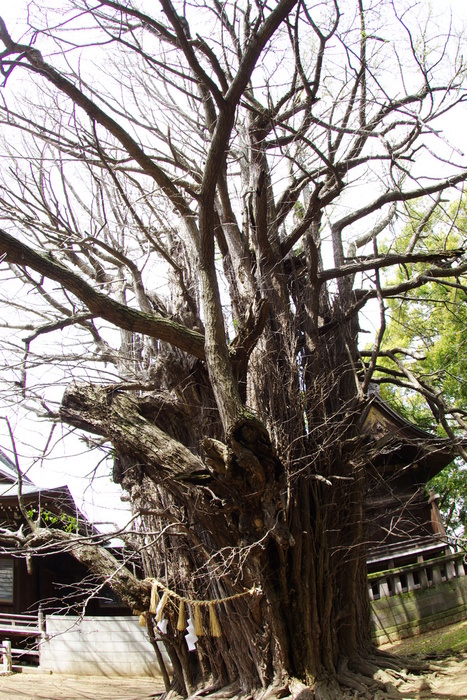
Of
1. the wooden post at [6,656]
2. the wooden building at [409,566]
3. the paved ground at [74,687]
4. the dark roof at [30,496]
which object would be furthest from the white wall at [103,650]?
the wooden building at [409,566]

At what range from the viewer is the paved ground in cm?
761

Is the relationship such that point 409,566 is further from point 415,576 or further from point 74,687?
point 74,687

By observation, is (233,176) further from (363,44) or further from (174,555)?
(174,555)

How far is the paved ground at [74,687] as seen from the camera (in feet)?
25.0

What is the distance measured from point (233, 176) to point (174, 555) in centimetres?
597

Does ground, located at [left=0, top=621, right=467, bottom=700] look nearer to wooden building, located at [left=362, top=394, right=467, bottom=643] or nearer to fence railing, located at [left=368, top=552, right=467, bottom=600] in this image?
wooden building, located at [left=362, top=394, right=467, bottom=643]

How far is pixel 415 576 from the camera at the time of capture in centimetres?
1058

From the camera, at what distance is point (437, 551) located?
1142cm

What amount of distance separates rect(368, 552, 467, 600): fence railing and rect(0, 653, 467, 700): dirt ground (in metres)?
3.36

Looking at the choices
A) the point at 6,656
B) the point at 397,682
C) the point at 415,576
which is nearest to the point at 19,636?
the point at 6,656

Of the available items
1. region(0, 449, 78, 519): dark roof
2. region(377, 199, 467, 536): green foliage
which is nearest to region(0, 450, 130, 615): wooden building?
region(0, 449, 78, 519): dark roof

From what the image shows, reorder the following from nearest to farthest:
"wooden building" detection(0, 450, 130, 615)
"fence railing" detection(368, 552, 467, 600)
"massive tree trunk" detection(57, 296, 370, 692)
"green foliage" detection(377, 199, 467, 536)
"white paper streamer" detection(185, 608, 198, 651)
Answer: "massive tree trunk" detection(57, 296, 370, 692)
"white paper streamer" detection(185, 608, 198, 651)
"fence railing" detection(368, 552, 467, 600)
"wooden building" detection(0, 450, 130, 615)
"green foliage" detection(377, 199, 467, 536)

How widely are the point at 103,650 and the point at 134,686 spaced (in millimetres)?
1411

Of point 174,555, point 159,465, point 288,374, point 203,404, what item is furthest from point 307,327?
point 174,555
